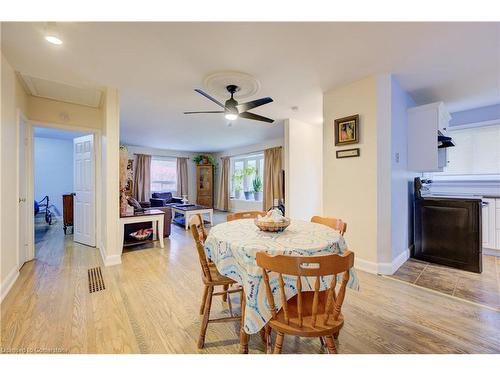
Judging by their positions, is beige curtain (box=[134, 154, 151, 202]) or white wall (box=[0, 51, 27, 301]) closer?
white wall (box=[0, 51, 27, 301])

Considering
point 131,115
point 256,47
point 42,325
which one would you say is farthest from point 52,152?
point 256,47

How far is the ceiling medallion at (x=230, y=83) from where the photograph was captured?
101 inches

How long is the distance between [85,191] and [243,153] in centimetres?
503

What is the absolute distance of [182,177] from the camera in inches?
341

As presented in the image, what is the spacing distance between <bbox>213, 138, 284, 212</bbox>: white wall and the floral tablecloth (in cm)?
537

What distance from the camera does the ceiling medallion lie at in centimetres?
257

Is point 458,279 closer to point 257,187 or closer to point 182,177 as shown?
point 257,187

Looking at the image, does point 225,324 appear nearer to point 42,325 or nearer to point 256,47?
point 42,325

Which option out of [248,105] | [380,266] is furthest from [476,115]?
[248,105]

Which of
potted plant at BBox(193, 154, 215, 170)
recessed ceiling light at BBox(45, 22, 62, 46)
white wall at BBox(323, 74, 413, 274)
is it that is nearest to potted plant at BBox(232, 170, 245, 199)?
potted plant at BBox(193, 154, 215, 170)

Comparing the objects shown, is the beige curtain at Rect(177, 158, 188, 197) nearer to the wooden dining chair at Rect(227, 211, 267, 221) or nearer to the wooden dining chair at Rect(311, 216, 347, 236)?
the wooden dining chair at Rect(227, 211, 267, 221)

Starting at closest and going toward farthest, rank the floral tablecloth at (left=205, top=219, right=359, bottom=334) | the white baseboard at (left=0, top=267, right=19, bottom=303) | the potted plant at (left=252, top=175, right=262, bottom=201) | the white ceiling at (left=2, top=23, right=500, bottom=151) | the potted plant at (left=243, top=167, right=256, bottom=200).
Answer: the floral tablecloth at (left=205, top=219, right=359, bottom=334) → the white ceiling at (left=2, top=23, right=500, bottom=151) → the white baseboard at (left=0, top=267, right=19, bottom=303) → the potted plant at (left=252, top=175, right=262, bottom=201) → the potted plant at (left=243, top=167, right=256, bottom=200)
